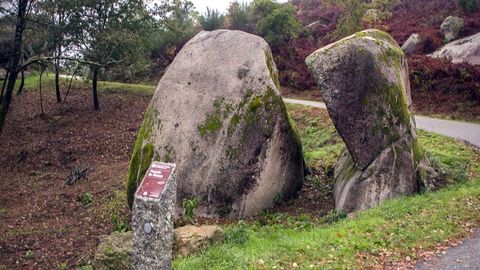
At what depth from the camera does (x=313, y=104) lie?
877 inches

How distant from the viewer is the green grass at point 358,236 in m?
7.03

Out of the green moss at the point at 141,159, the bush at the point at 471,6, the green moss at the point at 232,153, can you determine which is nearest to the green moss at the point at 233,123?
the green moss at the point at 232,153

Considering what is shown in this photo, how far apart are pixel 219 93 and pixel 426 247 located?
5.58 m

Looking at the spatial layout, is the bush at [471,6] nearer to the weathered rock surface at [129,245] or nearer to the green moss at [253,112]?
the green moss at [253,112]

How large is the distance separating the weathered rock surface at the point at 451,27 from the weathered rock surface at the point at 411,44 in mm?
1349

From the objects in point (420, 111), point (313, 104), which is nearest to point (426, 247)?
point (420, 111)

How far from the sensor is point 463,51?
74.7 feet

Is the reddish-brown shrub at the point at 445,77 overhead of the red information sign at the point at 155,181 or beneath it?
overhead

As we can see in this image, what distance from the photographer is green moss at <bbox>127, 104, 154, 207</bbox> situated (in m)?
11.2

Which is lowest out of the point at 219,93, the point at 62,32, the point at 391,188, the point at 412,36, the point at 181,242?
the point at 181,242

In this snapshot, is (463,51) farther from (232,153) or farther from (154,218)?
(154,218)

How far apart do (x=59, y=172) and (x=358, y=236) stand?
1274 cm

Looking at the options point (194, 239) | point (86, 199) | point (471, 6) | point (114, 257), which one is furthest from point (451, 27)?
point (114, 257)

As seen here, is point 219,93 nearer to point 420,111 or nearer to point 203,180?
point 203,180
